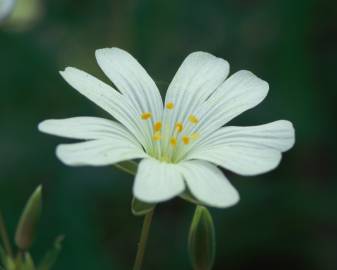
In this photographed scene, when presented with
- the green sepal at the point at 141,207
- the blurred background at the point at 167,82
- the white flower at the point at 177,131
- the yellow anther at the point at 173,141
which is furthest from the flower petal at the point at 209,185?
the blurred background at the point at 167,82

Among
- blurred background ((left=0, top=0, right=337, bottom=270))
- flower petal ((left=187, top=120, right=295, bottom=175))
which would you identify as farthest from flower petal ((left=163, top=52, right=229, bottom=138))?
blurred background ((left=0, top=0, right=337, bottom=270))

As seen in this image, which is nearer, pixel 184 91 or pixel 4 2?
pixel 184 91

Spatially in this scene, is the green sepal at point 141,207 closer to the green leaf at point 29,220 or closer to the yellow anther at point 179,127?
the green leaf at point 29,220

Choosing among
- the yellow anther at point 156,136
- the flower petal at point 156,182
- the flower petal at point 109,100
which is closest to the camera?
the flower petal at point 156,182

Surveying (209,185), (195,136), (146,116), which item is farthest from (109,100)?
(209,185)

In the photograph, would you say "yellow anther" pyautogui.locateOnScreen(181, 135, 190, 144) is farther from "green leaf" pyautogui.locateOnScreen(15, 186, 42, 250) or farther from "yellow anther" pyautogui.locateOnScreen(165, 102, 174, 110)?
"green leaf" pyautogui.locateOnScreen(15, 186, 42, 250)

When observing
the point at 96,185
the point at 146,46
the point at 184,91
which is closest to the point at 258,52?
the point at 146,46

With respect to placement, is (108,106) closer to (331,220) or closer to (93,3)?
(331,220)
